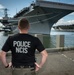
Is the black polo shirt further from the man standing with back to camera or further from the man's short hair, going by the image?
the man's short hair

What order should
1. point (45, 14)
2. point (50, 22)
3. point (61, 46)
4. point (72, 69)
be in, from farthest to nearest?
point (50, 22)
point (45, 14)
point (61, 46)
point (72, 69)

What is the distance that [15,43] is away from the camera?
2.63 metres

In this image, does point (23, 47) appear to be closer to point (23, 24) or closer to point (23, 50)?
point (23, 50)

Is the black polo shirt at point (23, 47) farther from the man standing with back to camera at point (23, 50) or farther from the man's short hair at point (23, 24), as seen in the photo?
the man's short hair at point (23, 24)

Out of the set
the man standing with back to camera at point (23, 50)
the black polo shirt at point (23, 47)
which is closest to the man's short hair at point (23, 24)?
the man standing with back to camera at point (23, 50)

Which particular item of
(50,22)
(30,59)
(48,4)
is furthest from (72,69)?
(50,22)

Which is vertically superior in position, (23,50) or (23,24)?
(23,24)

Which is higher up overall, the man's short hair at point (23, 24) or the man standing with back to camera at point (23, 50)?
the man's short hair at point (23, 24)

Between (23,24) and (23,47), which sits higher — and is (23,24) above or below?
above

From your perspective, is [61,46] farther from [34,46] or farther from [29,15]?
[29,15]

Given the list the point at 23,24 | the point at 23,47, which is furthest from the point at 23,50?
the point at 23,24

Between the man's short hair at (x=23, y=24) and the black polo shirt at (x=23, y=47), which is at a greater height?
the man's short hair at (x=23, y=24)

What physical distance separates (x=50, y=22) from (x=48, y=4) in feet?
39.1

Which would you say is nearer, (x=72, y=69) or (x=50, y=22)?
(x=72, y=69)
